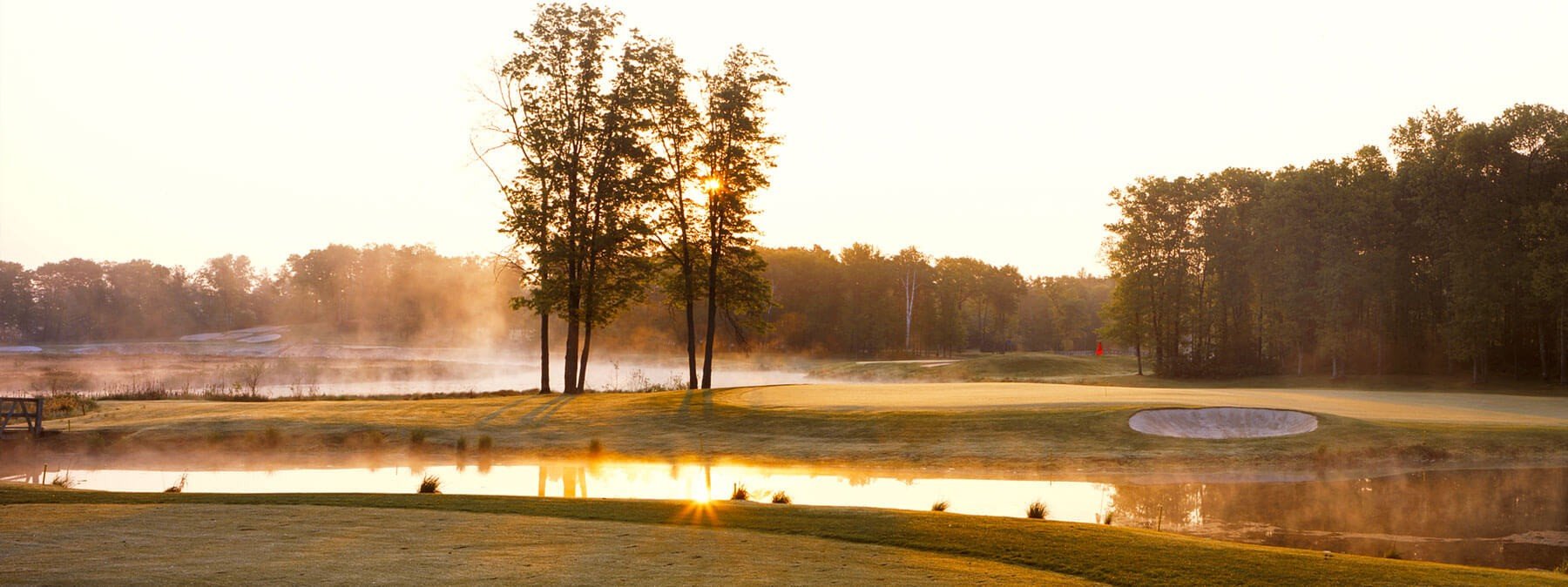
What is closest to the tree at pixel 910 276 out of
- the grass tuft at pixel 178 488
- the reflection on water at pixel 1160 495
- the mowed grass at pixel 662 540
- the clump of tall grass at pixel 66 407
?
the clump of tall grass at pixel 66 407

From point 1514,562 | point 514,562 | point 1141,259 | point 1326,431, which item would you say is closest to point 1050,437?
point 1326,431

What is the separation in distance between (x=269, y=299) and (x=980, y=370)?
136 meters

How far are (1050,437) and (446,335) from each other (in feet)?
412

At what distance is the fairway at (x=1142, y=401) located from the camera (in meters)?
28.7

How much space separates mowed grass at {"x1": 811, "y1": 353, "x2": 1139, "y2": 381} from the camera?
68.3 meters

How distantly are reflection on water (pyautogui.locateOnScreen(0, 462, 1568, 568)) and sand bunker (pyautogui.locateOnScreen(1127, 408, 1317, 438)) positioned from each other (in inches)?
175

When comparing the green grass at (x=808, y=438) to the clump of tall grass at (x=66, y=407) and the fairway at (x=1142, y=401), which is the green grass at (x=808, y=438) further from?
the fairway at (x=1142, y=401)

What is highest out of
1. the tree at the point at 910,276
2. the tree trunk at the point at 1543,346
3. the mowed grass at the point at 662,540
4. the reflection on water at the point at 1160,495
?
the tree at the point at 910,276

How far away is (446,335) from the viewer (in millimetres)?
139375

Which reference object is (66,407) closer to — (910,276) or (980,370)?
(980,370)

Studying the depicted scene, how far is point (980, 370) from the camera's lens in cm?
6938

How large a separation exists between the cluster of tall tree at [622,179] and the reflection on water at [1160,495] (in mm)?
16284

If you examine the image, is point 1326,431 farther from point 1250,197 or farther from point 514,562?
point 1250,197

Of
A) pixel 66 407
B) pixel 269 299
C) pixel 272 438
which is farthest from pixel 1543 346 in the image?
pixel 269 299
